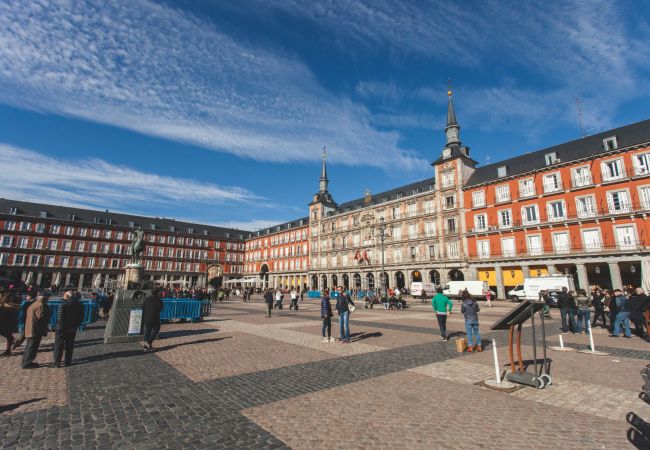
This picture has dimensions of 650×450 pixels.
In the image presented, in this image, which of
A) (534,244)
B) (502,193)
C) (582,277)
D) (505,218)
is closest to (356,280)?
(505,218)

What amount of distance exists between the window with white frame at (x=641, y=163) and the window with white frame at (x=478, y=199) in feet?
41.6

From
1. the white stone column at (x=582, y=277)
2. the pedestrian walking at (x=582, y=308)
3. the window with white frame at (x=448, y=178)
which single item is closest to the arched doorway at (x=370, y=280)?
the window with white frame at (x=448, y=178)

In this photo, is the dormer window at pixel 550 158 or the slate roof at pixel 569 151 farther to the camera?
the dormer window at pixel 550 158

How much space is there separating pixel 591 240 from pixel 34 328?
1463 inches

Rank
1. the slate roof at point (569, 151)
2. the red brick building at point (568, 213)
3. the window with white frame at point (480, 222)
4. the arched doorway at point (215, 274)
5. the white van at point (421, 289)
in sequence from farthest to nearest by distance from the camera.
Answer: the arched doorway at point (215, 274)
the white van at point (421, 289)
the window with white frame at point (480, 222)
the slate roof at point (569, 151)
the red brick building at point (568, 213)

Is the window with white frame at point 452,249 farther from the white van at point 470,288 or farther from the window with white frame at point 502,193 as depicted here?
the window with white frame at point 502,193

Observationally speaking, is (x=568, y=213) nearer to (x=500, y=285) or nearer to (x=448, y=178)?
(x=500, y=285)

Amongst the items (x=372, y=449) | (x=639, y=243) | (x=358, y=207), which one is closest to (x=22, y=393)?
(x=372, y=449)

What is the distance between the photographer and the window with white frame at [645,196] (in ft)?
85.0

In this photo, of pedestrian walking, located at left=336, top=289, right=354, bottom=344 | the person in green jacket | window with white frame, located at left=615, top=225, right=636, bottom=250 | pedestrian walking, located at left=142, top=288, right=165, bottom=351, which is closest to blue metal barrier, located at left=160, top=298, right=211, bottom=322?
pedestrian walking, located at left=142, top=288, right=165, bottom=351

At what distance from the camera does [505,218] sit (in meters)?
34.5

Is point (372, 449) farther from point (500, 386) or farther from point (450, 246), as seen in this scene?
point (450, 246)

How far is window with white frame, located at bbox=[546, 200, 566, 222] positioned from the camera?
30561 mm

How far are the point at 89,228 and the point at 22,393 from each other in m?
67.9
